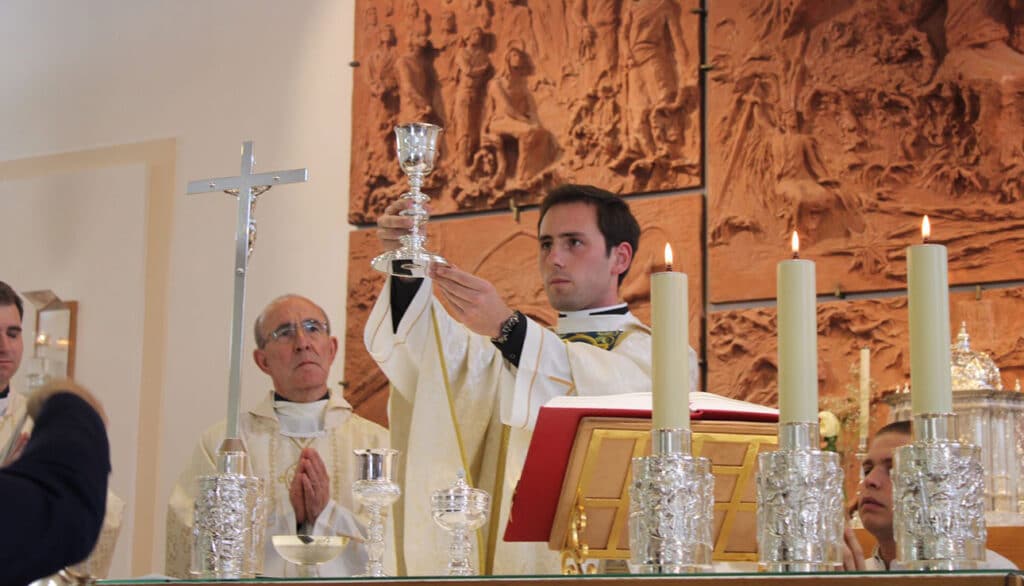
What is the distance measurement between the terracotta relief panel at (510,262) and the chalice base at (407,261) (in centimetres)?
297

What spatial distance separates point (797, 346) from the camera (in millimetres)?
1938

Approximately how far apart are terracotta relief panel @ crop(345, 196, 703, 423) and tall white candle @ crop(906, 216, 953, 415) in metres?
4.27

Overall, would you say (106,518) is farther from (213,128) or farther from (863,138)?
(863,138)

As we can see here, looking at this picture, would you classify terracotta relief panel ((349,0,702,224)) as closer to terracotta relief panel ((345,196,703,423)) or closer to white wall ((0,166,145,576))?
terracotta relief panel ((345,196,703,423))

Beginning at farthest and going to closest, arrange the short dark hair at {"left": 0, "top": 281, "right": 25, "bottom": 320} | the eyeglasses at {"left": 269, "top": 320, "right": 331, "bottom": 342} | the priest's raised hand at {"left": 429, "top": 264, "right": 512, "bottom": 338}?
the short dark hair at {"left": 0, "top": 281, "right": 25, "bottom": 320}
the eyeglasses at {"left": 269, "top": 320, "right": 331, "bottom": 342}
the priest's raised hand at {"left": 429, "top": 264, "right": 512, "bottom": 338}

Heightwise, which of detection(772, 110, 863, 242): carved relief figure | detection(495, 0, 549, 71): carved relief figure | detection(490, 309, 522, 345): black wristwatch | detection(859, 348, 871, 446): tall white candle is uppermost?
detection(495, 0, 549, 71): carved relief figure

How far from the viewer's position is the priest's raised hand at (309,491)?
4.99 metres

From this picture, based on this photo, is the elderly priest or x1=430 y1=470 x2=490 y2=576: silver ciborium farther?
the elderly priest

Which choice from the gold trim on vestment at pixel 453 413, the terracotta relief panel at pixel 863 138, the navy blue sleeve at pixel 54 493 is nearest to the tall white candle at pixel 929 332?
the navy blue sleeve at pixel 54 493

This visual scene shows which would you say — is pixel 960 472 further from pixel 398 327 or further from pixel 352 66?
pixel 352 66

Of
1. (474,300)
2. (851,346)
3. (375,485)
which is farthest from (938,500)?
(851,346)

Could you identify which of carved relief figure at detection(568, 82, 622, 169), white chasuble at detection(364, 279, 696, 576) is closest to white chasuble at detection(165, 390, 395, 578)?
white chasuble at detection(364, 279, 696, 576)

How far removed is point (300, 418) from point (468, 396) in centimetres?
156

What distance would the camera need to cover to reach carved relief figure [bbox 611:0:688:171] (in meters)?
6.47
